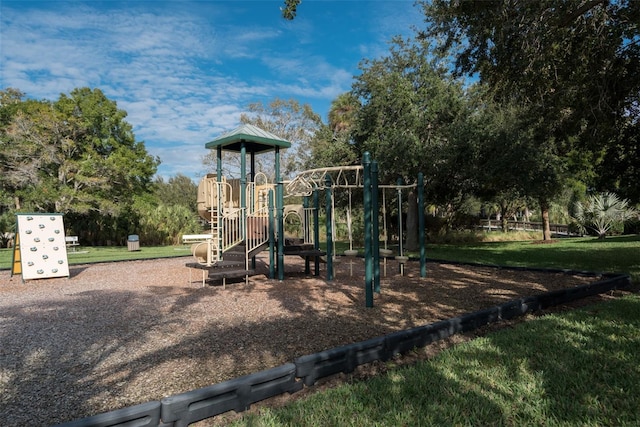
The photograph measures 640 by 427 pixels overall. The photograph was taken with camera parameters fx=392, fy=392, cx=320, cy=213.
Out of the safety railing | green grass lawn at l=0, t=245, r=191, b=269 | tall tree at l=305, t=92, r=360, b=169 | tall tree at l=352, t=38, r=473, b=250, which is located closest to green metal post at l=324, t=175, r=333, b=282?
the safety railing

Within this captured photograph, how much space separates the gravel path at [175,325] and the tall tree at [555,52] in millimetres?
3771

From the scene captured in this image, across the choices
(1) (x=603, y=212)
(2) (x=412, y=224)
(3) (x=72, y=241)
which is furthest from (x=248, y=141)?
(1) (x=603, y=212)

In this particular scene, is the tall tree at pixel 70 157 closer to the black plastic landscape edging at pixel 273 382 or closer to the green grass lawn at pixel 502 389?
the black plastic landscape edging at pixel 273 382

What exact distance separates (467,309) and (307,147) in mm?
26489

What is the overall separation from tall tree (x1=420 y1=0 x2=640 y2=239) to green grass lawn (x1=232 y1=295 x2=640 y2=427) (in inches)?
208

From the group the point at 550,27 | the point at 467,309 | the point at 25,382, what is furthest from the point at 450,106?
the point at 25,382

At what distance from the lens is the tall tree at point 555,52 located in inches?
267

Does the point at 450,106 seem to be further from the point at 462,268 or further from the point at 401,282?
the point at 401,282

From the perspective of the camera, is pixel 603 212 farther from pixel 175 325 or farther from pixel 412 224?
pixel 175 325

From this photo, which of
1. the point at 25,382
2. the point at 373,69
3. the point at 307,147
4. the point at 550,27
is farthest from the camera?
the point at 307,147

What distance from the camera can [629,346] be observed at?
12.3ft

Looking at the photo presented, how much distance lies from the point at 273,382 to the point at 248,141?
824 centimetres

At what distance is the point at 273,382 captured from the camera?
9.79 ft

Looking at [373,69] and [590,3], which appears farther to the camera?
[373,69]
